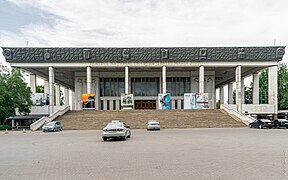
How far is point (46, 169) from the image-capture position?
8953mm

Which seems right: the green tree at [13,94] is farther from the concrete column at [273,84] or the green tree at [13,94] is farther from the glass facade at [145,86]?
the concrete column at [273,84]

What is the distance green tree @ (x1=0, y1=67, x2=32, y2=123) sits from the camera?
132 feet

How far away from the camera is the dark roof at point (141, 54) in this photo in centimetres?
5019

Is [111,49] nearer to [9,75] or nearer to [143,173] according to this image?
[9,75]

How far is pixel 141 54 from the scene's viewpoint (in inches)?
2018

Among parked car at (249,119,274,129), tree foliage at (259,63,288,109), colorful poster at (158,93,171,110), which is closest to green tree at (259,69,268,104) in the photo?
tree foliage at (259,63,288,109)

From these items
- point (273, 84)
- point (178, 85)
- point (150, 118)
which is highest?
point (273, 84)

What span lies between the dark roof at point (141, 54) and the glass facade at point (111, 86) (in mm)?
9327

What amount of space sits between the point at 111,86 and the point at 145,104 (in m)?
8.40

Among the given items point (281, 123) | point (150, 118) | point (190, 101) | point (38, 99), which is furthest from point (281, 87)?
point (38, 99)

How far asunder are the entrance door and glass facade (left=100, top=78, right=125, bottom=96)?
14.5ft

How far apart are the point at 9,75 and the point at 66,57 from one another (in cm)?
1098

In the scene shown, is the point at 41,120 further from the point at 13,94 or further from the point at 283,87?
the point at 283,87

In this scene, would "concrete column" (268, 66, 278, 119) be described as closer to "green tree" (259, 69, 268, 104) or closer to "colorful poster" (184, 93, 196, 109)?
"colorful poster" (184, 93, 196, 109)
